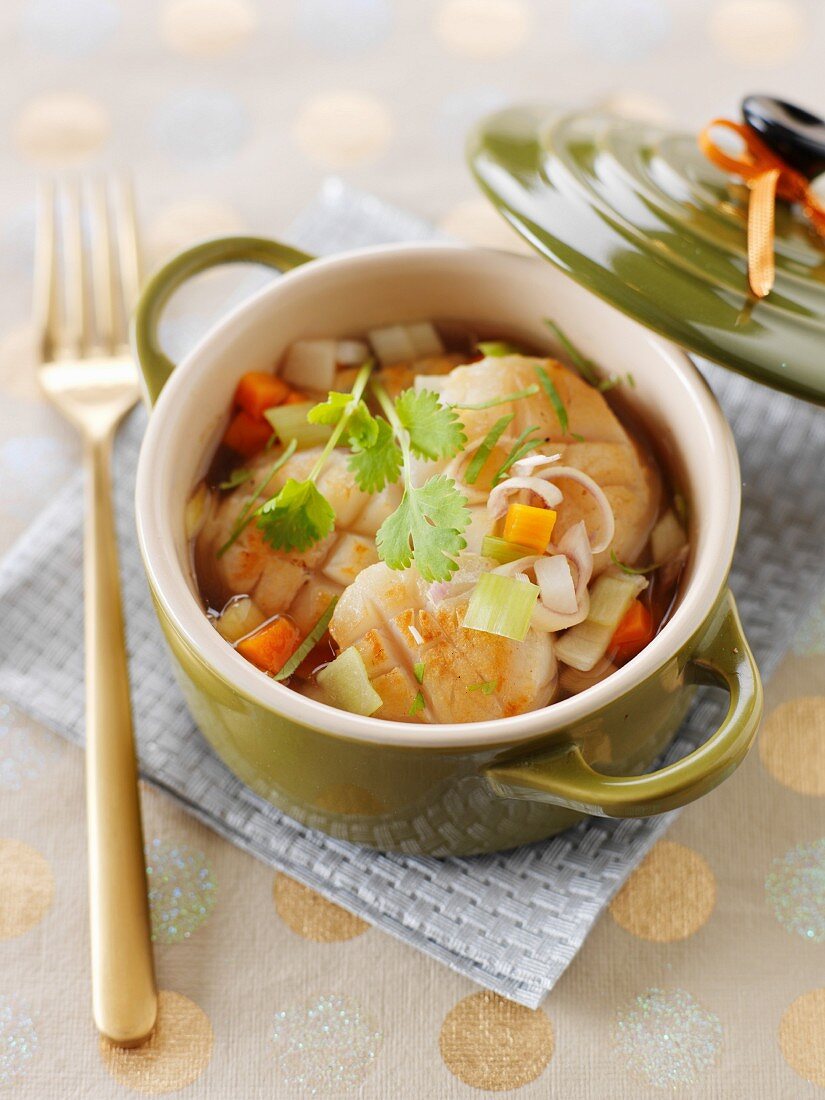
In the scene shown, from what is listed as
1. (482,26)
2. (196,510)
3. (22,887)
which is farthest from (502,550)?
(482,26)

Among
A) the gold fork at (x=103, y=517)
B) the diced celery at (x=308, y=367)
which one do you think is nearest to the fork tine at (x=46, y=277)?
the gold fork at (x=103, y=517)

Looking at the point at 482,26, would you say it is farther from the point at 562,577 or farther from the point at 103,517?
the point at 562,577

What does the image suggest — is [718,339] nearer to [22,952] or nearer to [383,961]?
[383,961]

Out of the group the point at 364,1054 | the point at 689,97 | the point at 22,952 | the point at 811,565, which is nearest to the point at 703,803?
the point at 811,565

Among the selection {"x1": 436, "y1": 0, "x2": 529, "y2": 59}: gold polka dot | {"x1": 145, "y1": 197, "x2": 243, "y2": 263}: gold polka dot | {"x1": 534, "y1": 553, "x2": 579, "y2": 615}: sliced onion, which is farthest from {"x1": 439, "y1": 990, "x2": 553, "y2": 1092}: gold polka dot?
{"x1": 436, "y1": 0, "x2": 529, "y2": 59}: gold polka dot

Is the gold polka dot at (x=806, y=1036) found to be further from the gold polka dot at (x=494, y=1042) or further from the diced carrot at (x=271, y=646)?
the diced carrot at (x=271, y=646)

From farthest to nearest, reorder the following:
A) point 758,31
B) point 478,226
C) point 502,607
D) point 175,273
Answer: point 758,31 < point 478,226 < point 175,273 < point 502,607

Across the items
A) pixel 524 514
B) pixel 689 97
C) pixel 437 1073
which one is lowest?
pixel 437 1073
